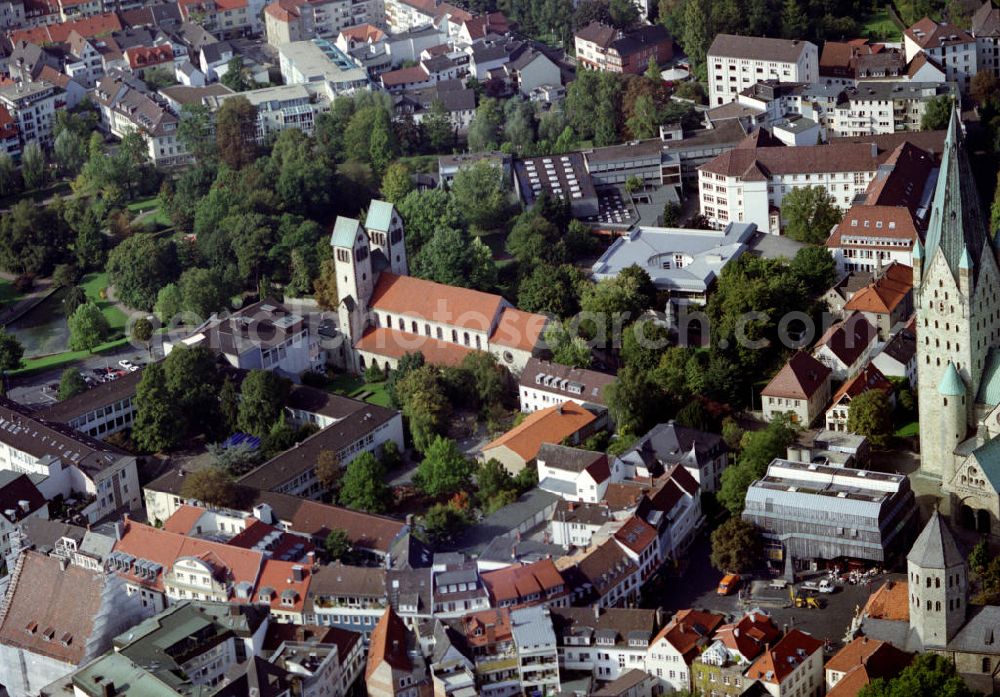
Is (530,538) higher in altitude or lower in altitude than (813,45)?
lower

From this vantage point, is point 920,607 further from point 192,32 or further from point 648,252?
point 192,32

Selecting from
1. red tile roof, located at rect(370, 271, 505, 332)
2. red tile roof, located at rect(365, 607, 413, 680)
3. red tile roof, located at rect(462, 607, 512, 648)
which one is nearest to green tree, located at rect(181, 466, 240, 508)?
red tile roof, located at rect(365, 607, 413, 680)

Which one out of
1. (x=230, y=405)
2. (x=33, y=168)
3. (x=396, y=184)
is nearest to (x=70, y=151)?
(x=33, y=168)

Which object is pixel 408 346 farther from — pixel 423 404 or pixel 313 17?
pixel 313 17

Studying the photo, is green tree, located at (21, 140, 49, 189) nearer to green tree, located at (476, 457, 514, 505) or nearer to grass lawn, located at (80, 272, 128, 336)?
grass lawn, located at (80, 272, 128, 336)

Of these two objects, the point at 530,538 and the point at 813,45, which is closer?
the point at 530,538

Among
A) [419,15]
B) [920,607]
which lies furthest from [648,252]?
[419,15]
